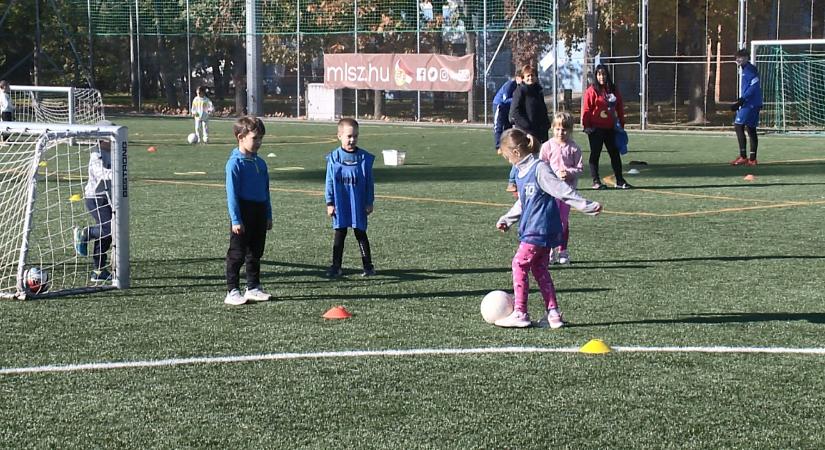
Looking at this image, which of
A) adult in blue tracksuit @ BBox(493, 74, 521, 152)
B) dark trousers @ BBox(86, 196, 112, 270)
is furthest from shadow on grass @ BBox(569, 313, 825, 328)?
adult in blue tracksuit @ BBox(493, 74, 521, 152)

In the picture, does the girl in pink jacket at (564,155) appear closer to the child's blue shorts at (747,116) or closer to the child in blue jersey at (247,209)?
the child in blue jersey at (247,209)

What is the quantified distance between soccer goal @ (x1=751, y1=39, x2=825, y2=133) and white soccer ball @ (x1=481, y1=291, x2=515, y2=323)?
2807 centimetres

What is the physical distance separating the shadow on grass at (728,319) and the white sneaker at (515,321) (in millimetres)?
320

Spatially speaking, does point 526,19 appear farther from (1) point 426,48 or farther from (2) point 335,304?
(2) point 335,304

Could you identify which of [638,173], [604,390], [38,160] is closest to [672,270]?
[604,390]

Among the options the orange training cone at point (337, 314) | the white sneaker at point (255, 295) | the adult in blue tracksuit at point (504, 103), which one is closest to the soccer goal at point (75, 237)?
the white sneaker at point (255, 295)

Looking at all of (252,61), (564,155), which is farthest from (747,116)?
(252,61)

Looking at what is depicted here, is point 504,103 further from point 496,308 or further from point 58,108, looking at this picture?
point 58,108

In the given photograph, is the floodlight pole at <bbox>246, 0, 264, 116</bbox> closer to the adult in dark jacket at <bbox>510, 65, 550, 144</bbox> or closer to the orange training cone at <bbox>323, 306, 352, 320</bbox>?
the adult in dark jacket at <bbox>510, 65, 550, 144</bbox>

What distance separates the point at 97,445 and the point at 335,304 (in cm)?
370

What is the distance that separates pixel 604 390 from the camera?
639 cm

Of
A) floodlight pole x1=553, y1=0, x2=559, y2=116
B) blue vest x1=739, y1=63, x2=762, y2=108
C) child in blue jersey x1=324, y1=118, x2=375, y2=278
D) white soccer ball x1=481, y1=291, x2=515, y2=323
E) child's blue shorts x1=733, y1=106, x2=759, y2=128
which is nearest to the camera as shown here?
white soccer ball x1=481, y1=291, x2=515, y2=323

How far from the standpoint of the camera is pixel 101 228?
33.4 feet

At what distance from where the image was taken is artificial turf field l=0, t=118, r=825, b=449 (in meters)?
5.73
